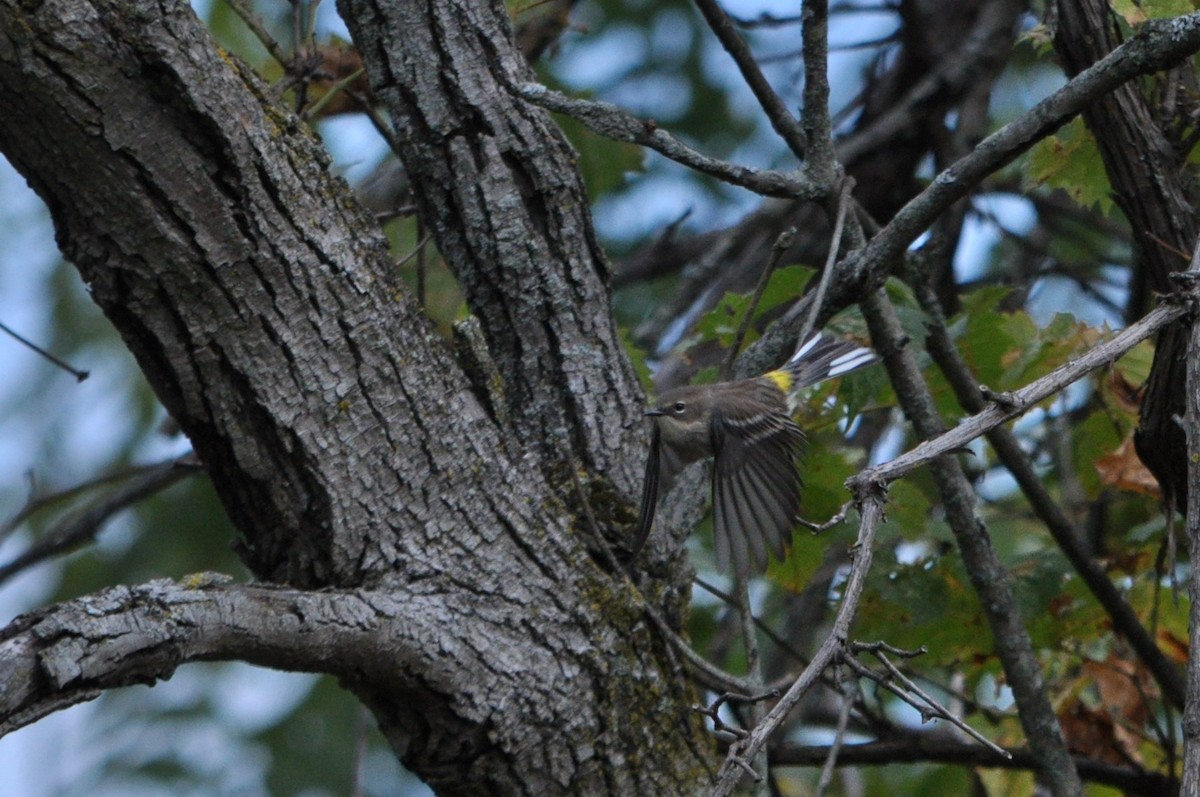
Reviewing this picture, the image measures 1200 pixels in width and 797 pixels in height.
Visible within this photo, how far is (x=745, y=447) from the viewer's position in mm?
3445

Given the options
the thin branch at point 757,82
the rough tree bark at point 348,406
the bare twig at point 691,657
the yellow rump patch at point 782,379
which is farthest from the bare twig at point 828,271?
the yellow rump patch at point 782,379

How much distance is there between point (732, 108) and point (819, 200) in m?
3.70

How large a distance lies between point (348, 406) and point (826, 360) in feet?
6.24

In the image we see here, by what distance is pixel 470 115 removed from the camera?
281cm

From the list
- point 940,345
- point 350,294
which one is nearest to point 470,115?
point 350,294

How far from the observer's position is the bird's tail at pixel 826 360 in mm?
3494

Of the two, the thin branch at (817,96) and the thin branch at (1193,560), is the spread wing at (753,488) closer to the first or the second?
the thin branch at (817,96)

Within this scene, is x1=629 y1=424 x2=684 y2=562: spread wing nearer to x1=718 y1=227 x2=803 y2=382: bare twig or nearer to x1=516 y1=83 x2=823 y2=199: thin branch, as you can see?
x1=718 y1=227 x2=803 y2=382: bare twig

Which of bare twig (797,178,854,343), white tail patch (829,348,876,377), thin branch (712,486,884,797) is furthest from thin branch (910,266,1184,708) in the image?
thin branch (712,486,884,797)

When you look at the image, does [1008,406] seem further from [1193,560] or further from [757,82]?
[757,82]

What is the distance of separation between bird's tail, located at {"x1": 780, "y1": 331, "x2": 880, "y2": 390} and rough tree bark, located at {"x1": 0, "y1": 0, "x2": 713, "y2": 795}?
0.99 m

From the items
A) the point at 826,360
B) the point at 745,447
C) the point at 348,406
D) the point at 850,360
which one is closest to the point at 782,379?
the point at 826,360

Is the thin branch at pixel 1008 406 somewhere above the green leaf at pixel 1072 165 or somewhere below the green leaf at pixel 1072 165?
below

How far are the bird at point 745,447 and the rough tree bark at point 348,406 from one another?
0.34 m
